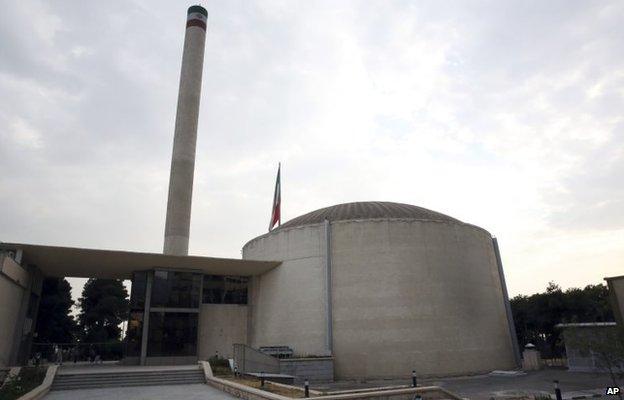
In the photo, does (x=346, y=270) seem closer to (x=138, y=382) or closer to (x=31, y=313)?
(x=138, y=382)

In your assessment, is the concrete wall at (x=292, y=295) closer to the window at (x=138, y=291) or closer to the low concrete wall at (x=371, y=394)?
the window at (x=138, y=291)

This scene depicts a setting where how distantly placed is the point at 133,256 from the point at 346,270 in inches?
602

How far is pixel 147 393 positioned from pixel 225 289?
18.1 meters

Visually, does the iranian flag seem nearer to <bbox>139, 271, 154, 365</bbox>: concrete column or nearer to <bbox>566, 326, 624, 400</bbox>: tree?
<bbox>139, 271, 154, 365</bbox>: concrete column

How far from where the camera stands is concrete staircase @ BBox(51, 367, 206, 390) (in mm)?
20312

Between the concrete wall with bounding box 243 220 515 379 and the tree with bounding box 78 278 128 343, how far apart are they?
53836 mm

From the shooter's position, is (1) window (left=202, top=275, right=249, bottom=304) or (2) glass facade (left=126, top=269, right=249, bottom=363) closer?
(2) glass facade (left=126, top=269, right=249, bottom=363)

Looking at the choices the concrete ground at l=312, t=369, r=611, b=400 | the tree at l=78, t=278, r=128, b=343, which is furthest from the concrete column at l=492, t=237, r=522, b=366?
the tree at l=78, t=278, r=128, b=343

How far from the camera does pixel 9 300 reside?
24500 mm

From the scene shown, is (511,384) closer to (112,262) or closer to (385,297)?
(385,297)

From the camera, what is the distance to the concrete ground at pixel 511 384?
1949 cm

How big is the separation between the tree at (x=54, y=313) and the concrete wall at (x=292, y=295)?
4115 centimetres

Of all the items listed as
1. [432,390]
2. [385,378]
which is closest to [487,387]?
[385,378]

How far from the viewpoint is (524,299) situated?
210ft
